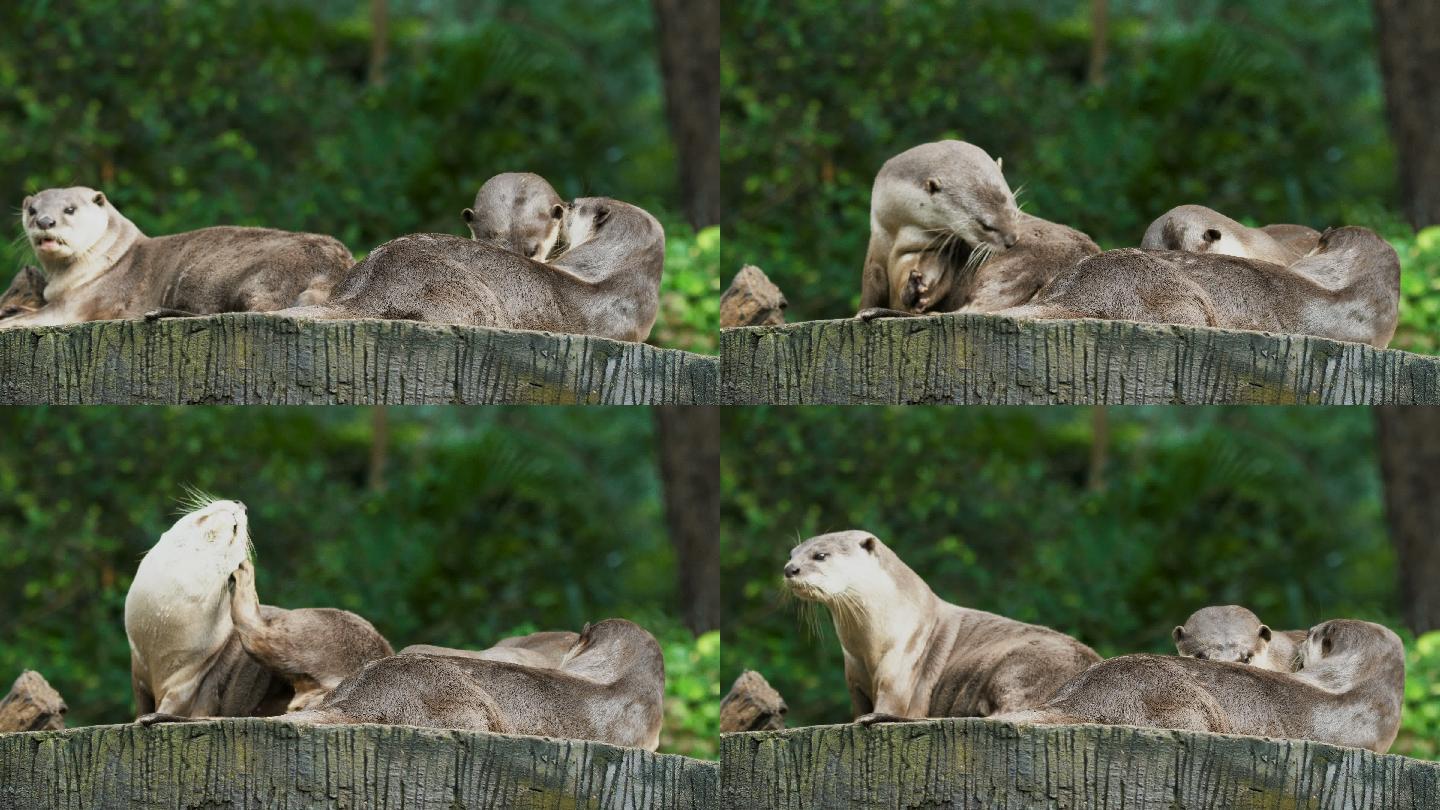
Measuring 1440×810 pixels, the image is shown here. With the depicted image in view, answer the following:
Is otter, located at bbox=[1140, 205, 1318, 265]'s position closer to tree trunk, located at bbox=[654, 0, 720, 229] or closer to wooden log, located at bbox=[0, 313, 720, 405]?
wooden log, located at bbox=[0, 313, 720, 405]

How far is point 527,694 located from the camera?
561 centimetres

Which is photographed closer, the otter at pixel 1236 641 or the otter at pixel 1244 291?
the otter at pixel 1244 291

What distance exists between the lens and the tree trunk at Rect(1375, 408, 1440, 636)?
12.8 meters

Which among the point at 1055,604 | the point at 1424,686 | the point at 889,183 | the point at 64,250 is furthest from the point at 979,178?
the point at 1055,604

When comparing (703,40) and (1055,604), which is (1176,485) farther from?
(703,40)

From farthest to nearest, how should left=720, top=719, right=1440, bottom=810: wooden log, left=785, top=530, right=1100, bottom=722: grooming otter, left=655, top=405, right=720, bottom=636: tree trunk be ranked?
1. left=655, top=405, right=720, bottom=636: tree trunk
2. left=785, top=530, right=1100, bottom=722: grooming otter
3. left=720, top=719, right=1440, bottom=810: wooden log

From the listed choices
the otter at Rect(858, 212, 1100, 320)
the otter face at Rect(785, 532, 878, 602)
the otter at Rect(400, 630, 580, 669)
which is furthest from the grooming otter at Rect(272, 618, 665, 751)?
the otter at Rect(858, 212, 1100, 320)

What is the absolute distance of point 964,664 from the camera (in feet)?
19.9

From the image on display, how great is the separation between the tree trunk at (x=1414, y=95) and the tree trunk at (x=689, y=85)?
454cm

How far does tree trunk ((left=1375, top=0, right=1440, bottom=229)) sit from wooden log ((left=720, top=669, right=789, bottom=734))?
23.6 feet

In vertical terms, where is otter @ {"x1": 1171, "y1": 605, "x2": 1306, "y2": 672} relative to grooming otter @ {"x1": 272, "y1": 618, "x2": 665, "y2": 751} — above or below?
above

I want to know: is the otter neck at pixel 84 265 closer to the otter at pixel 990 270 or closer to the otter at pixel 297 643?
the otter at pixel 297 643

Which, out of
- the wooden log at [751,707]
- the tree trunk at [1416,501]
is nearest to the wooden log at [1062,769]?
the wooden log at [751,707]

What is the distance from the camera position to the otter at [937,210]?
19.9ft
